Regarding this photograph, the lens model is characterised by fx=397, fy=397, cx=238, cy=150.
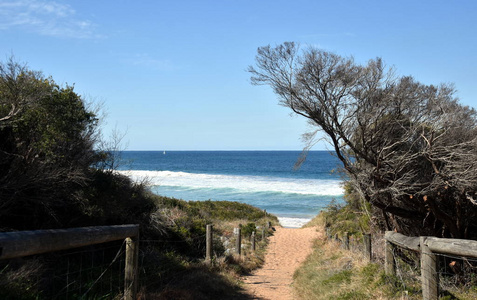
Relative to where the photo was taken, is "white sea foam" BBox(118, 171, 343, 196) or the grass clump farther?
"white sea foam" BBox(118, 171, 343, 196)

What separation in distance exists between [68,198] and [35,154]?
1.07 meters

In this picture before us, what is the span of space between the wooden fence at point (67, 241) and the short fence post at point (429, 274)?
11.4 ft

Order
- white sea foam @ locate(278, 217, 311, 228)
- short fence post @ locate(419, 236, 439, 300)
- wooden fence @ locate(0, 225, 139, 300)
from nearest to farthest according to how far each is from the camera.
Answer: wooden fence @ locate(0, 225, 139, 300) < short fence post @ locate(419, 236, 439, 300) < white sea foam @ locate(278, 217, 311, 228)

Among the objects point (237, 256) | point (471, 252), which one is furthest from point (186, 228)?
point (471, 252)

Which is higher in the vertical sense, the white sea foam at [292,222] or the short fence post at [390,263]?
the short fence post at [390,263]

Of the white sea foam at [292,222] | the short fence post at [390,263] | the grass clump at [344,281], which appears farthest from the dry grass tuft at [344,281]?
the white sea foam at [292,222]

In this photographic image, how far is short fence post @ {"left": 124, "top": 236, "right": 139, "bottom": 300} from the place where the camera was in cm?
463

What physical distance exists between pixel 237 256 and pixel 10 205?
663 cm

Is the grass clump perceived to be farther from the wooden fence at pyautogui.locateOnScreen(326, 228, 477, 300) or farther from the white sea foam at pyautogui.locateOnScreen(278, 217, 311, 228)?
the white sea foam at pyautogui.locateOnScreen(278, 217, 311, 228)

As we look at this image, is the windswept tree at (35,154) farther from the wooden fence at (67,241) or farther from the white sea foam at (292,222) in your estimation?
the white sea foam at (292,222)

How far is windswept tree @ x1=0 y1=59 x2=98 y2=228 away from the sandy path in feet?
14.2

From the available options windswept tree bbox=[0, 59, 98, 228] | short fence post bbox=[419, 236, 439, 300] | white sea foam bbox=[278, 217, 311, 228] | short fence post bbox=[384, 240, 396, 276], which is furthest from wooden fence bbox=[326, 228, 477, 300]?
white sea foam bbox=[278, 217, 311, 228]

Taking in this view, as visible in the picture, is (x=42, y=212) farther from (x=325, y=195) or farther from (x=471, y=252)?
(x=325, y=195)

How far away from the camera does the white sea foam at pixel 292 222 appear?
96.9 feet
